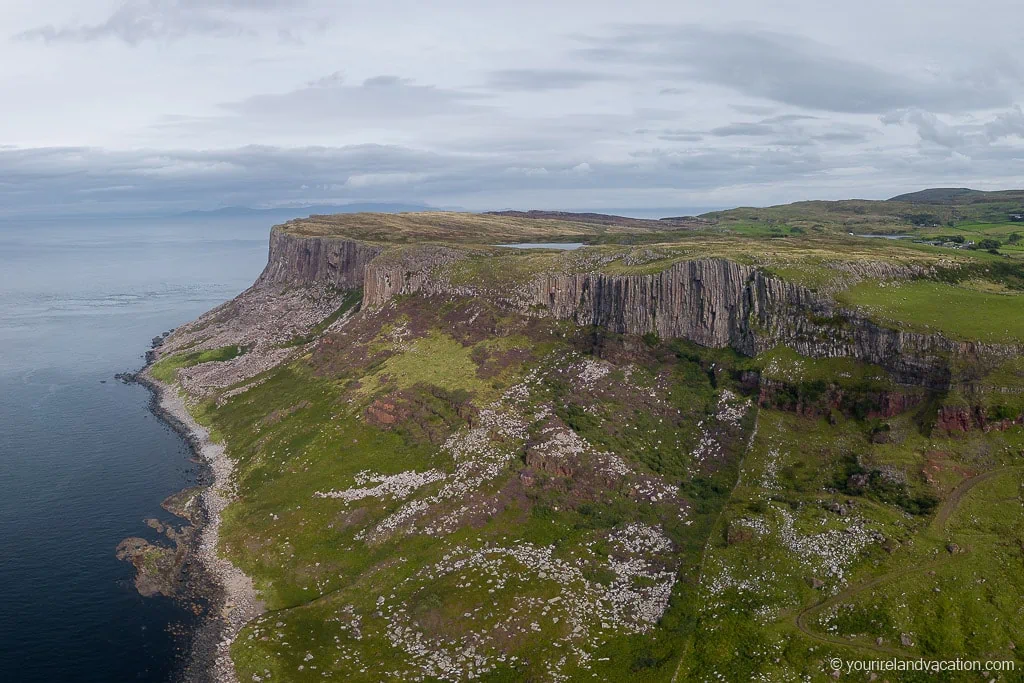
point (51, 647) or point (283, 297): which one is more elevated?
point (283, 297)

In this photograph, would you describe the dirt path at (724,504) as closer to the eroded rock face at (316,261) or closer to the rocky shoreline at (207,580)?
the rocky shoreline at (207,580)

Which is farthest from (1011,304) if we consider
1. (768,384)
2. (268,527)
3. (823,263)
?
(268,527)

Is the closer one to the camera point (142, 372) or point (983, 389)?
point (983, 389)

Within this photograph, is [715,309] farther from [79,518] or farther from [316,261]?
[316,261]

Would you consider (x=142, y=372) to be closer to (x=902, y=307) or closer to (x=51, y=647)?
(x=51, y=647)

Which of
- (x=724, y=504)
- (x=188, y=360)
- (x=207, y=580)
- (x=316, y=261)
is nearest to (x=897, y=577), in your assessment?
(x=724, y=504)

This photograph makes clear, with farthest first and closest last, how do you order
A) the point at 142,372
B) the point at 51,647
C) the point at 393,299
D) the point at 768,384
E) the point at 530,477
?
the point at 142,372, the point at 393,299, the point at 768,384, the point at 530,477, the point at 51,647

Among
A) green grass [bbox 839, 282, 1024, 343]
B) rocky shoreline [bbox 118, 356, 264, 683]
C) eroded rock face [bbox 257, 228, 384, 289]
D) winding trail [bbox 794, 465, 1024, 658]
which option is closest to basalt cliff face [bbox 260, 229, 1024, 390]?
green grass [bbox 839, 282, 1024, 343]
